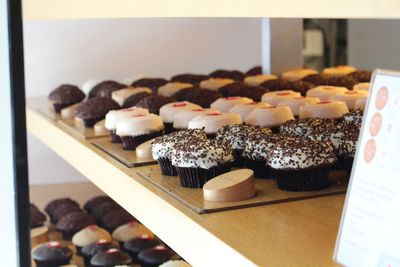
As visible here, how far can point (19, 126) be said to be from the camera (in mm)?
1359

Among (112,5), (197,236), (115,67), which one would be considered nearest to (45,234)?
(115,67)

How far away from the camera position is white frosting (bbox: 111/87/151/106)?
2389mm

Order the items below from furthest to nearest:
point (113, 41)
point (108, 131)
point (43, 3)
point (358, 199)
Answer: point (113, 41) → point (108, 131) → point (43, 3) → point (358, 199)

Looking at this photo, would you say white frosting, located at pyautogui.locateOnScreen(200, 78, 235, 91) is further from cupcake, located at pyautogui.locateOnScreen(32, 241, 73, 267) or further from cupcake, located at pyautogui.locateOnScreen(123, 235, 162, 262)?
cupcake, located at pyautogui.locateOnScreen(32, 241, 73, 267)

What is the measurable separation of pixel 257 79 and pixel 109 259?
732mm

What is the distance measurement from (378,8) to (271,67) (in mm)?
1811

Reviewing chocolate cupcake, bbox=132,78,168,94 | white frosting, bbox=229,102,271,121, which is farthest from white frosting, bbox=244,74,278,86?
white frosting, bbox=229,102,271,121

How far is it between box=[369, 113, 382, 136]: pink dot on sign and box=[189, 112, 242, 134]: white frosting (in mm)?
903

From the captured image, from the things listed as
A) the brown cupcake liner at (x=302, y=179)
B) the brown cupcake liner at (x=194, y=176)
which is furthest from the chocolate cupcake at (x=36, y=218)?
the brown cupcake liner at (x=302, y=179)

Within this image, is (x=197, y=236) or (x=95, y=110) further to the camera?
(x=95, y=110)

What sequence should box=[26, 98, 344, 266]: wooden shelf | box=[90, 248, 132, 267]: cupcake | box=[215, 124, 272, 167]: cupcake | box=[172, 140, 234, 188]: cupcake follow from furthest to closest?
box=[90, 248, 132, 267]: cupcake → box=[215, 124, 272, 167]: cupcake → box=[172, 140, 234, 188]: cupcake → box=[26, 98, 344, 266]: wooden shelf

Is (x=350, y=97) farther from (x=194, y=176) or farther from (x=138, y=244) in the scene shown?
(x=138, y=244)

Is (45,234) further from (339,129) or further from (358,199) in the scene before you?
(358,199)

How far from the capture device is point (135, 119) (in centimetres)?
186
